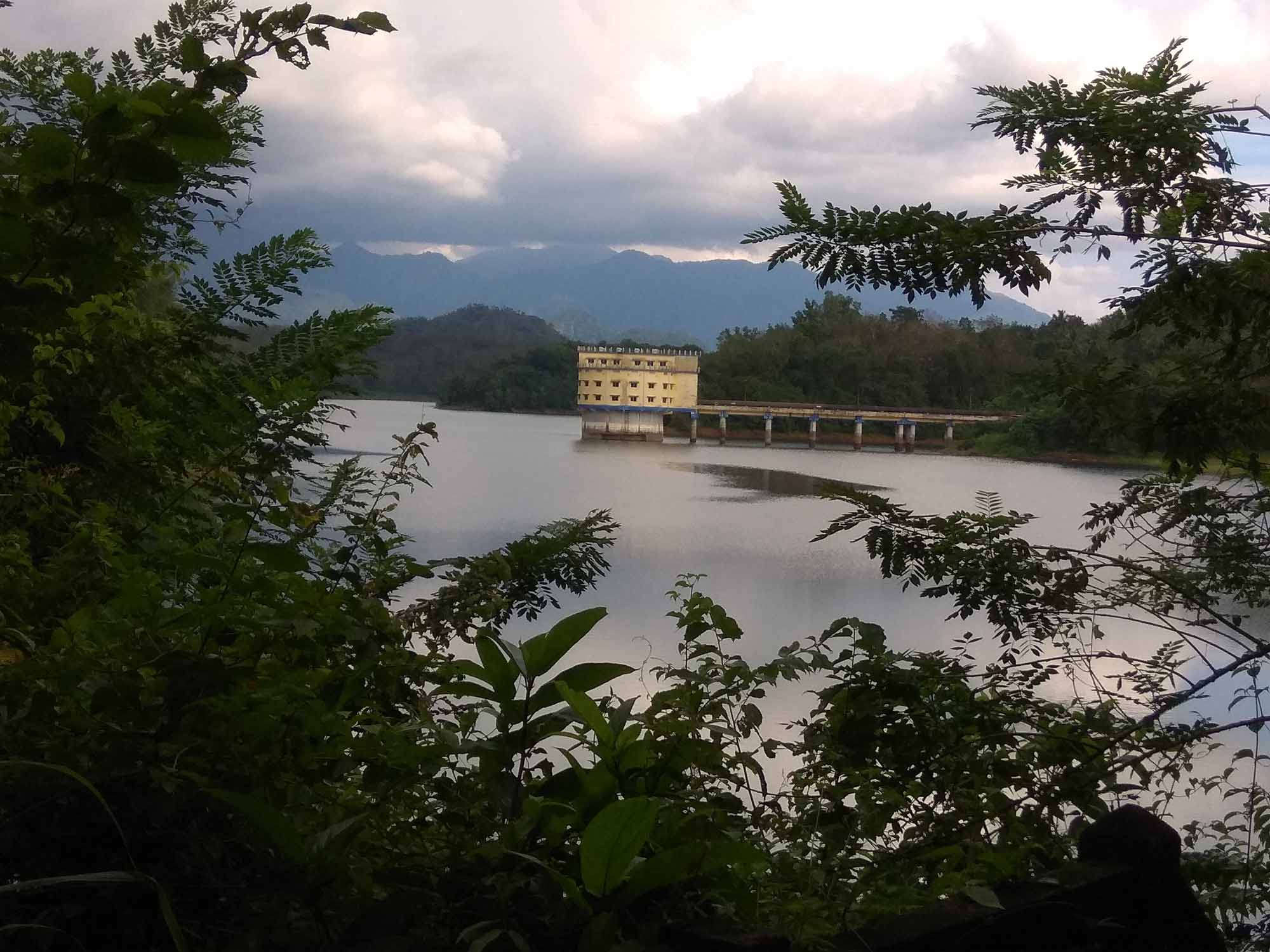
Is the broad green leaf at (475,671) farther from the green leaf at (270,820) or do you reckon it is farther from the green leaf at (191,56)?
the green leaf at (191,56)

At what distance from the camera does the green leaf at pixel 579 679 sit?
1.07m

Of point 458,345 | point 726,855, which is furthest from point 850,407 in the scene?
point 726,855

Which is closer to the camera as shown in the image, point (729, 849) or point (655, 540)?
point (729, 849)

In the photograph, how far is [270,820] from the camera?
2.72 feet

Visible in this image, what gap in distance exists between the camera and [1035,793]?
1736 millimetres

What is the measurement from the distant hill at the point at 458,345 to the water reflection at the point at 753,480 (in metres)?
1.60

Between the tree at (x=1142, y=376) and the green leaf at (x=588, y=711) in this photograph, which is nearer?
the green leaf at (x=588, y=711)

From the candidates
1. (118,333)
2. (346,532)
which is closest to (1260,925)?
(346,532)

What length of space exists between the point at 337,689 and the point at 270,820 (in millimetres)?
405

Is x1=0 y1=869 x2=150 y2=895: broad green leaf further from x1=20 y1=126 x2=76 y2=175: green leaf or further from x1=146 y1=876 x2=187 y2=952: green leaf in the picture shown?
x1=20 y1=126 x2=76 y2=175: green leaf

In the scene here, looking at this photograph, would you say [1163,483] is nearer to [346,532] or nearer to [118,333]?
[346,532]

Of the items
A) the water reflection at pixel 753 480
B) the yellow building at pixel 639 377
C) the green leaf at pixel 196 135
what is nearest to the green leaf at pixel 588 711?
the green leaf at pixel 196 135

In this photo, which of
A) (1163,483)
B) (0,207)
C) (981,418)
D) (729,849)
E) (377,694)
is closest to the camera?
(0,207)

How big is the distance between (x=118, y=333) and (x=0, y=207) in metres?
1.08
